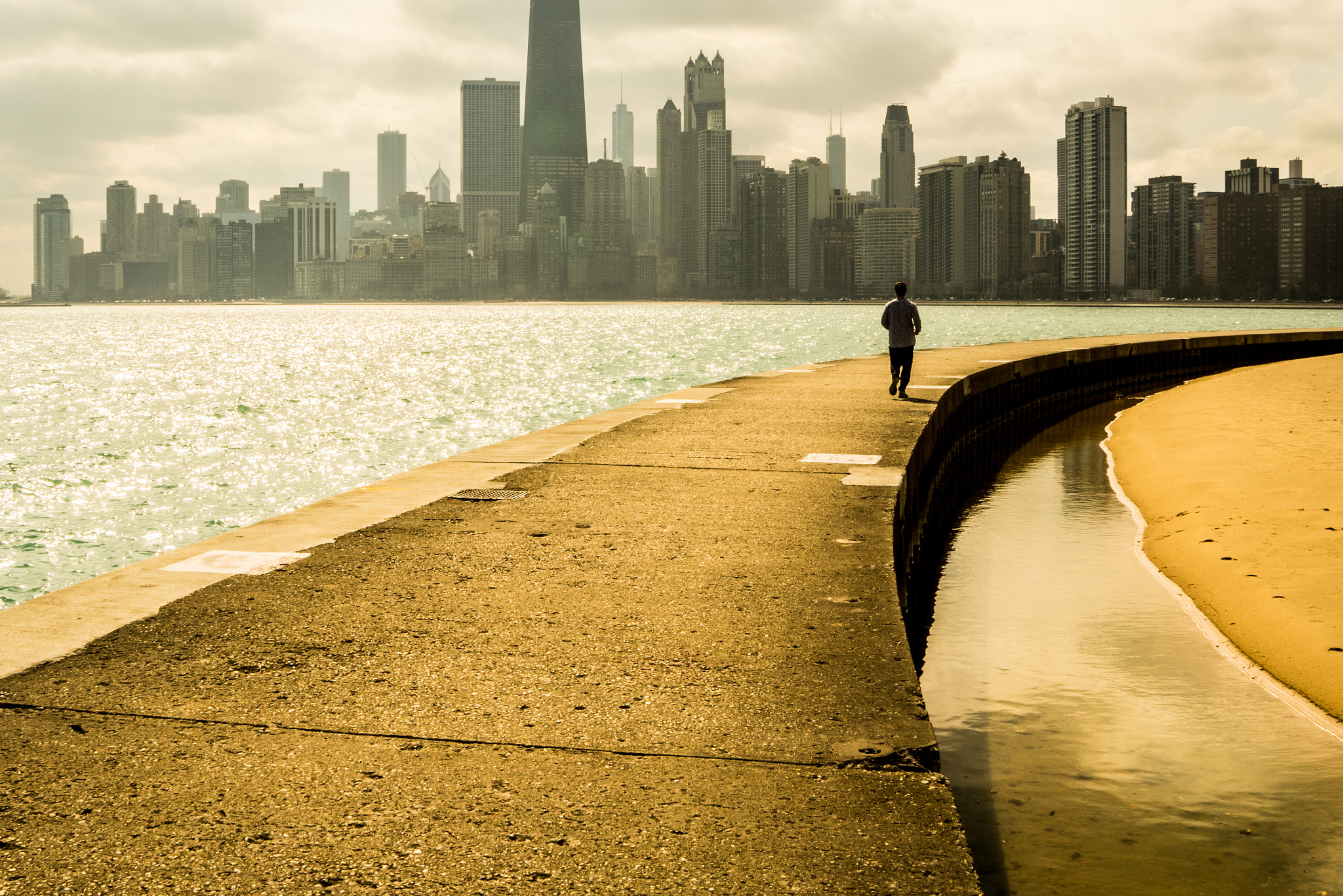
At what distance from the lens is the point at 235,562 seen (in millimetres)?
7363

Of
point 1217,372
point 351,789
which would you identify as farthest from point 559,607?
point 1217,372

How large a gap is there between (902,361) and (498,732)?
15599mm

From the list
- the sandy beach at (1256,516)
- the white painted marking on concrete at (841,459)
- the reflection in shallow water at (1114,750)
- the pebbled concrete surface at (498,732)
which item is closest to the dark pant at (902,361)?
the sandy beach at (1256,516)

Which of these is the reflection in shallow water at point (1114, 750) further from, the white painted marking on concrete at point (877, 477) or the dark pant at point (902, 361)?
the dark pant at point (902, 361)

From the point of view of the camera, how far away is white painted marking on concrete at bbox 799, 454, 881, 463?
11.9m

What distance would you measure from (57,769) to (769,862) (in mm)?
2555

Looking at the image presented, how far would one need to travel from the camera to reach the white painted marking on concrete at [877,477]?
34.3ft

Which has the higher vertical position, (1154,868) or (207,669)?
(207,669)

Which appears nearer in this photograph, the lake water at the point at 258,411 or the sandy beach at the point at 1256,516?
the sandy beach at the point at 1256,516

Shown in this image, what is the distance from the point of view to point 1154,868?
506cm

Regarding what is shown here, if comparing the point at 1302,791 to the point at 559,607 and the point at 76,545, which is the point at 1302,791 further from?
the point at 76,545

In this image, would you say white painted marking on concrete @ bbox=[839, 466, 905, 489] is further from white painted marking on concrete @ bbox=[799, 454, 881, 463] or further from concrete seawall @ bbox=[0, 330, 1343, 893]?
concrete seawall @ bbox=[0, 330, 1343, 893]

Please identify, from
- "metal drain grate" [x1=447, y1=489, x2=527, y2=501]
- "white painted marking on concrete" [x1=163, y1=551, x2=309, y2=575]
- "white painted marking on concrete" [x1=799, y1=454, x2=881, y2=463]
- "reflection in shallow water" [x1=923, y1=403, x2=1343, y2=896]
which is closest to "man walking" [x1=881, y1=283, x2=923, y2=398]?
"white painted marking on concrete" [x1=799, y1=454, x2=881, y2=463]

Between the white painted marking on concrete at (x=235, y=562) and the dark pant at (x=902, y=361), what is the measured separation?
43.2 feet
